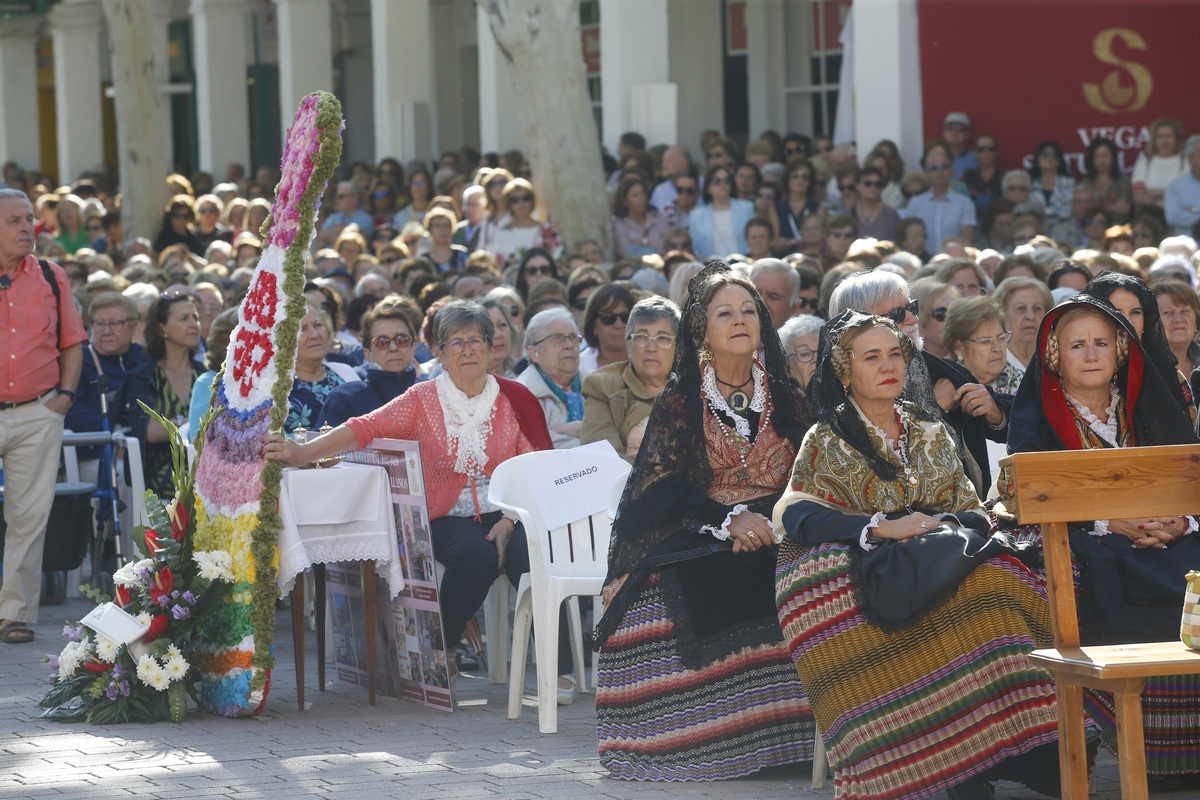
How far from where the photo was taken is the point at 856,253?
10312 millimetres

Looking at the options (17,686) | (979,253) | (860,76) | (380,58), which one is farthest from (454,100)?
(17,686)

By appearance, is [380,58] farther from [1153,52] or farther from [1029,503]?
[1029,503]

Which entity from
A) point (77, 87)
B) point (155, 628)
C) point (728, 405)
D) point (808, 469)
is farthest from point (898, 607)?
point (77, 87)

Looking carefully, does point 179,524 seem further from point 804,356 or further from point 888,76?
point 888,76

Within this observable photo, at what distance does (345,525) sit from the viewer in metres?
6.95

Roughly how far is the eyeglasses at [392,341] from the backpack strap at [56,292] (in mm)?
1656

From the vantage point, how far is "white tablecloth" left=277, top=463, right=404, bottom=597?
6824mm

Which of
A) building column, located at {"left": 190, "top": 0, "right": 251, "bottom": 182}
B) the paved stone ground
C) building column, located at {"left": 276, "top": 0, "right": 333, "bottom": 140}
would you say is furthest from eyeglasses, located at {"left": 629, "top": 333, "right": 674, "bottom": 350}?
building column, located at {"left": 190, "top": 0, "right": 251, "bottom": 182}

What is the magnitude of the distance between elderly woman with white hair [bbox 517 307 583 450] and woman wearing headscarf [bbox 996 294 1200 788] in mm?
3220

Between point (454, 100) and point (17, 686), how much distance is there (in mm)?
19808

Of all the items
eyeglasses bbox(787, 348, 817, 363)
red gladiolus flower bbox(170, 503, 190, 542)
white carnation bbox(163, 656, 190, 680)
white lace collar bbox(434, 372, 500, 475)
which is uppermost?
eyeglasses bbox(787, 348, 817, 363)

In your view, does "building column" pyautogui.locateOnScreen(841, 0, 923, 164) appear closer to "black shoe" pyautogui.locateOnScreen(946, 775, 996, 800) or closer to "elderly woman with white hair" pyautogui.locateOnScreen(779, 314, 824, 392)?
"elderly woman with white hair" pyautogui.locateOnScreen(779, 314, 824, 392)

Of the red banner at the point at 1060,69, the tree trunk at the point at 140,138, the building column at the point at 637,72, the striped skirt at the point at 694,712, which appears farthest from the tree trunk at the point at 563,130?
the striped skirt at the point at 694,712

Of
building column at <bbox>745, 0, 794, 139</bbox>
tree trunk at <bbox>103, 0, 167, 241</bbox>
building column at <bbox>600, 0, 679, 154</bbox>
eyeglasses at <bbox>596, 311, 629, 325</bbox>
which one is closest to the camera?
eyeglasses at <bbox>596, 311, 629, 325</bbox>
